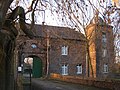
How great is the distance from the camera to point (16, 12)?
468 inches

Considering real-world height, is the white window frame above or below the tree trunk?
above

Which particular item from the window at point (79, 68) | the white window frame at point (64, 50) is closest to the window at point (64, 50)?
the white window frame at point (64, 50)

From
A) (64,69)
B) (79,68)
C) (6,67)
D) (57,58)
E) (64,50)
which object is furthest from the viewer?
(79,68)

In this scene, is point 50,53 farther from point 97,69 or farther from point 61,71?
point 97,69

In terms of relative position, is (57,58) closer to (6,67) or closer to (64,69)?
(64,69)

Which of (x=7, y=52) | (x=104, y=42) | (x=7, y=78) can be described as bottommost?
(x=7, y=78)

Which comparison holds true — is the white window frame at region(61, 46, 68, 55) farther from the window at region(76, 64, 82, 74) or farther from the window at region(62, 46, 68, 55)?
the window at region(76, 64, 82, 74)

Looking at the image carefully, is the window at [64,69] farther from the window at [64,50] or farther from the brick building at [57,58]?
the window at [64,50]

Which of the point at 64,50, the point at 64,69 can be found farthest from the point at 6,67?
the point at 64,50

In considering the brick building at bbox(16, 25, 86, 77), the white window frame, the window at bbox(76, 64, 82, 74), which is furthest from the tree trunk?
the window at bbox(76, 64, 82, 74)

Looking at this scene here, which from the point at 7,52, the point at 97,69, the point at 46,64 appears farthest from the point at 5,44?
the point at 97,69

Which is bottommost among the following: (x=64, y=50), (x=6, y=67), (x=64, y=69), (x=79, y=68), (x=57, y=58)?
(x=6, y=67)

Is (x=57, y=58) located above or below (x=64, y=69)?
above

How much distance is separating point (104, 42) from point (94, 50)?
2.58 m
